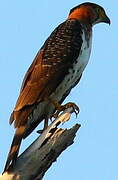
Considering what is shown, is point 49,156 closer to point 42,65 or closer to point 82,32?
point 42,65

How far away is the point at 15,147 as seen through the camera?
642 centimetres

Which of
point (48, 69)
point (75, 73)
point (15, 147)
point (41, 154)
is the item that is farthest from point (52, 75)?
point (41, 154)

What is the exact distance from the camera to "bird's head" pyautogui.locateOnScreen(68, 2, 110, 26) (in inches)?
335

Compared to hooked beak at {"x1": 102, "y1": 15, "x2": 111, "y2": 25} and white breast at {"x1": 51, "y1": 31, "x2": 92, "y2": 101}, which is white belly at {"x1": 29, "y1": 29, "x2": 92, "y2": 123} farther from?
hooked beak at {"x1": 102, "y1": 15, "x2": 111, "y2": 25}

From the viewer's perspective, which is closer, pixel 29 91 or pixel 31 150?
pixel 31 150

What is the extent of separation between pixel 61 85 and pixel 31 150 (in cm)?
138

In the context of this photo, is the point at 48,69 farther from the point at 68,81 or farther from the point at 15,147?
the point at 15,147

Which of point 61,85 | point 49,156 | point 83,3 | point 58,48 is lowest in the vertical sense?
point 49,156

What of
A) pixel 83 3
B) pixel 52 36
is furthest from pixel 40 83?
pixel 83 3

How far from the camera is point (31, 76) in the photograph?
7.36 meters

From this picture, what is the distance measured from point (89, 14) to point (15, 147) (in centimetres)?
270

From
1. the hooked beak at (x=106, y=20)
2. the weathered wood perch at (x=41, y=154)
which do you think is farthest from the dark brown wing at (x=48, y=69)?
the hooked beak at (x=106, y=20)

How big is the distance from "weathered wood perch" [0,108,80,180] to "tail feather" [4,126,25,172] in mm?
74

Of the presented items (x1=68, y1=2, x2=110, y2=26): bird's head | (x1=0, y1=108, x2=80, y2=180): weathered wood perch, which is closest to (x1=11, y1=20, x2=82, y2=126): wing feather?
(x1=68, y1=2, x2=110, y2=26): bird's head
